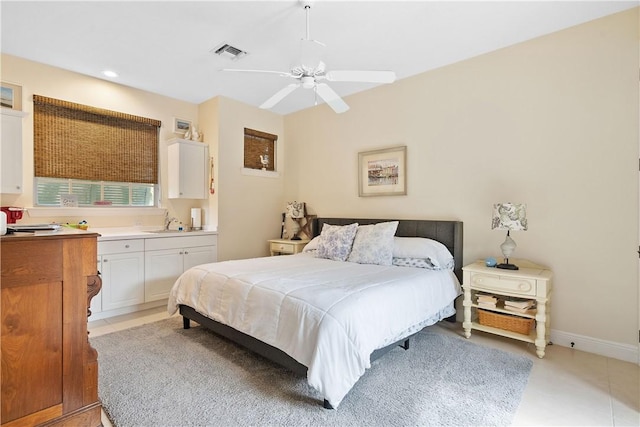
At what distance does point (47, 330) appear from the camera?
5.07ft

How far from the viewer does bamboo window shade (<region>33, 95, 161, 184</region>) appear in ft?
11.6

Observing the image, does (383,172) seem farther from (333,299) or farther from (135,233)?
(135,233)

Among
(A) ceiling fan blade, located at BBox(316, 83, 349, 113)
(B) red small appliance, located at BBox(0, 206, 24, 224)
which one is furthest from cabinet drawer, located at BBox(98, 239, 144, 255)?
(A) ceiling fan blade, located at BBox(316, 83, 349, 113)

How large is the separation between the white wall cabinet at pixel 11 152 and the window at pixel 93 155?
0.62 ft

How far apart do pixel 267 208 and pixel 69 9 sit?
3.28 m

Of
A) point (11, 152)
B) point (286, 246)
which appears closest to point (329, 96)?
point (286, 246)

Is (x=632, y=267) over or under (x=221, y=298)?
over

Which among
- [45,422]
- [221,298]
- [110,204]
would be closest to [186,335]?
[221,298]

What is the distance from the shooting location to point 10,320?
1.45 m

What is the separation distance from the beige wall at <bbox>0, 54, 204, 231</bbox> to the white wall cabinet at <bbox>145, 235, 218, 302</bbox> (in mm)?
540

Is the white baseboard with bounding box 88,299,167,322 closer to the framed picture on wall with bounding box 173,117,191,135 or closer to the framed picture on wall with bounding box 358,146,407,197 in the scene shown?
the framed picture on wall with bounding box 173,117,191,135

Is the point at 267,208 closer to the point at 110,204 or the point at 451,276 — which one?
the point at 110,204

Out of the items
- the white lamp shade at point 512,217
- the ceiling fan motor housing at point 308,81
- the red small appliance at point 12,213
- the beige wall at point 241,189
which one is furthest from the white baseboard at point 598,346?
the red small appliance at point 12,213

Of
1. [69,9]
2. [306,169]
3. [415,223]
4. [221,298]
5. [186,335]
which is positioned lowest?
[186,335]
